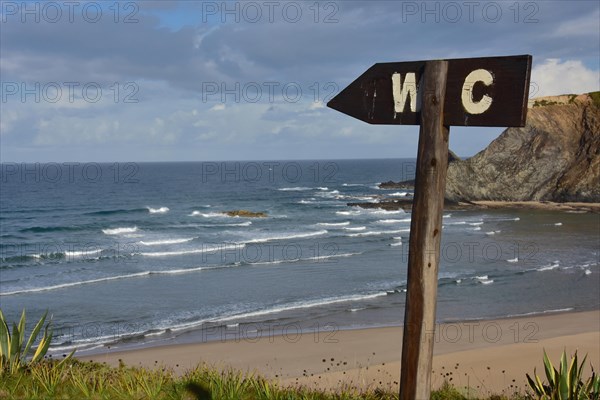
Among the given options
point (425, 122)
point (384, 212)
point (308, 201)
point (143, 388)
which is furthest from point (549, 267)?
point (308, 201)

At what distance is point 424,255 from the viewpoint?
4074mm

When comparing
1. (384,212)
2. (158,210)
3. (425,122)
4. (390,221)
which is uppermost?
(425,122)

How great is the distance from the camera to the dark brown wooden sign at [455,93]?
3.67m

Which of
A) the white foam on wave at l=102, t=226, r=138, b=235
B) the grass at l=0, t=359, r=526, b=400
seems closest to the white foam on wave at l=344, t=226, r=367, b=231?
the white foam on wave at l=102, t=226, r=138, b=235

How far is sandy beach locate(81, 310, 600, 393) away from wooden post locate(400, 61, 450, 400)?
7.32 metres

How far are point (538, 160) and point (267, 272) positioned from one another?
1474 inches

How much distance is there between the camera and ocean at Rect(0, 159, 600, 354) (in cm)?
1861

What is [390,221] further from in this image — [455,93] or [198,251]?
[455,93]

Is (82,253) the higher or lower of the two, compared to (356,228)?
lower

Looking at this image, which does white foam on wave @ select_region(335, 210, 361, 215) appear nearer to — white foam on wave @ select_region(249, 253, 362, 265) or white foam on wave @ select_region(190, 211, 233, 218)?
white foam on wave @ select_region(190, 211, 233, 218)

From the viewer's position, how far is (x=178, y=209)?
61.7 m

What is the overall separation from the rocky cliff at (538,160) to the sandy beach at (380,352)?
40514 mm

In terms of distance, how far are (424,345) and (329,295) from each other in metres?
17.9

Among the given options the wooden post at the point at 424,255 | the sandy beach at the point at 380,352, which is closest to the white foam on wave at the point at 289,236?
the sandy beach at the point at 380,352
